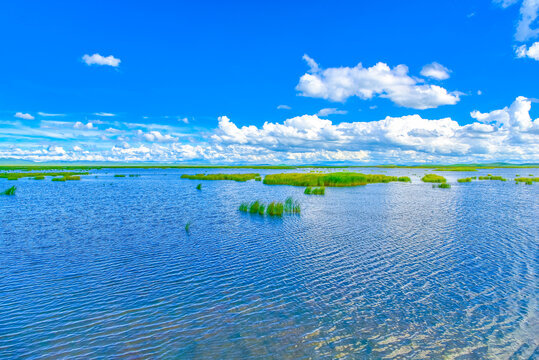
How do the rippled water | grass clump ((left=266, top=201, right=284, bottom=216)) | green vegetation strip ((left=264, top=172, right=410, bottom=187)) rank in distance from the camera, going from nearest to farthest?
the rippled water → grass clump ((left=266, top=201, right=284, bottom=216)) → green vegetation strip ((left=264, top=172, right=410, bottom=187))

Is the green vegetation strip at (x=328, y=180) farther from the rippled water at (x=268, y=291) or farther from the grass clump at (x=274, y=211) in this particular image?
the rippled water at (x=268, y=291)

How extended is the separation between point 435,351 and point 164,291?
8.54 meters

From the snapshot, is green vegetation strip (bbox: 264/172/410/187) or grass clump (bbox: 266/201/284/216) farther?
green vegetation strip (bbox: 264/172/410/187)

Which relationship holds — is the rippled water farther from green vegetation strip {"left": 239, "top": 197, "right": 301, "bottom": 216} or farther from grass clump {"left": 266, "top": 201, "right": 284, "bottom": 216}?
green vegetation strip {"left": 239, "top": 197, "right": 301, "bottom": 216}

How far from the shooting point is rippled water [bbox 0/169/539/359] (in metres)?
8.41

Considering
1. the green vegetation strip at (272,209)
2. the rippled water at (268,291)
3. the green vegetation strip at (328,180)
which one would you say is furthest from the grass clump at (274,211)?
the green vegetation strip at (328,180)

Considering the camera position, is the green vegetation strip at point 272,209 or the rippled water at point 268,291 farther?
the green vegetation strip at point 272,209

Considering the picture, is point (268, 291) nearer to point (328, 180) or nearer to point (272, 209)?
point (272, 209)

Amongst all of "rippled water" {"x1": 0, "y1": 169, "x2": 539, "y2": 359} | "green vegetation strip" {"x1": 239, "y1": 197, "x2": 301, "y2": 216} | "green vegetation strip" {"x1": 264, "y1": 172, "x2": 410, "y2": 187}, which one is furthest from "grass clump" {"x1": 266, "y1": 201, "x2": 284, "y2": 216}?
"green vegetation strip" {"x1": 264, "y1": 172, "x2": 410, "y2": 187}

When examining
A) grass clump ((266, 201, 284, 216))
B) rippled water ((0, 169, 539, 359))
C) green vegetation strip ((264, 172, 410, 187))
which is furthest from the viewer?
green vegetation strip ((264, 172, 410, 187))

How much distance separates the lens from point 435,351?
8125 mm

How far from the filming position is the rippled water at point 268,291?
8.41m

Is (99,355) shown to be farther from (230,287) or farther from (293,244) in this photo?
(293,244)

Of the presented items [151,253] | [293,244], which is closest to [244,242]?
[293,244]
